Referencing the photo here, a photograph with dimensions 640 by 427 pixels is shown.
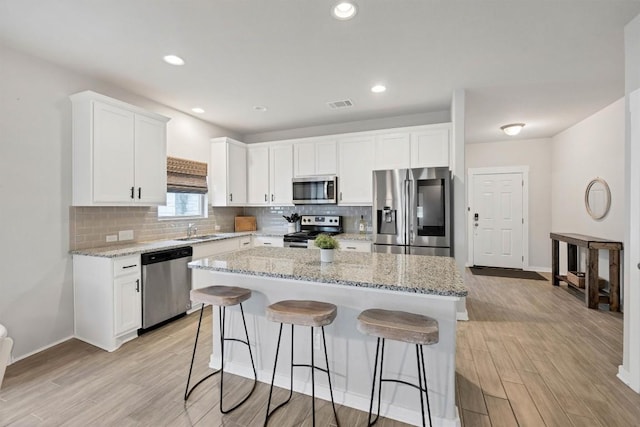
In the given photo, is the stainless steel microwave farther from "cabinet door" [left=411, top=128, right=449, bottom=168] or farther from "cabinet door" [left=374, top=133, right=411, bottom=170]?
"cabinet door" [left=411, top=128, right=449, bottom=168]

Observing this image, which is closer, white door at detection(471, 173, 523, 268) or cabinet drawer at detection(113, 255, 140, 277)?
cabinet drawer at detection(113, 255, 140, 277)

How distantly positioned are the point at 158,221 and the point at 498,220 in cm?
A: 632

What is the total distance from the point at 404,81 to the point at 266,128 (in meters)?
2.71

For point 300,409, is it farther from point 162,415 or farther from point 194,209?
point 194,209

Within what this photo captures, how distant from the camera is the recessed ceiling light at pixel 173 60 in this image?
106 inches

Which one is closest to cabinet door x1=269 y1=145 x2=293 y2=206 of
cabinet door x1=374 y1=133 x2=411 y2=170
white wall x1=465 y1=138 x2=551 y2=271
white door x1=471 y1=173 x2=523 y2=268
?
cabinet door x1=374 y1=133 x2=411 y2=170

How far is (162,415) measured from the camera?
6.24 feet

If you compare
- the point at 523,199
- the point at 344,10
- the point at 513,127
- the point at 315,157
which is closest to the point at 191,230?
the point at 315,157

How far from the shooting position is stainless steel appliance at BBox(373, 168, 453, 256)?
3.51 meters

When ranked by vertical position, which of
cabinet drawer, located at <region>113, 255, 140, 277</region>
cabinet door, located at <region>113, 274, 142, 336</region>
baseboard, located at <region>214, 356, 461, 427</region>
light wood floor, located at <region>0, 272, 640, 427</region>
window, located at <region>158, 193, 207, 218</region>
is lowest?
light wood floor, located at <region>0, 272, 640, 427</region>

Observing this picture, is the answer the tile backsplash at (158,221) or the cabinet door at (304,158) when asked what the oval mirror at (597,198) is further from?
the cabinet door at (304,158)

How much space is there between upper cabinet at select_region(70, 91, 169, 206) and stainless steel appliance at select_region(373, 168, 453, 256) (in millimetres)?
2723

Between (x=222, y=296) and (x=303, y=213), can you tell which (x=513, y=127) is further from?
(x=222, y=296)

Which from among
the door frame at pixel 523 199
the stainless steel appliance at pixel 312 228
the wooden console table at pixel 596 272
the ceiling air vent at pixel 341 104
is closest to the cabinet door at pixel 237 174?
the stainless steel appliance at pixel 312 228
